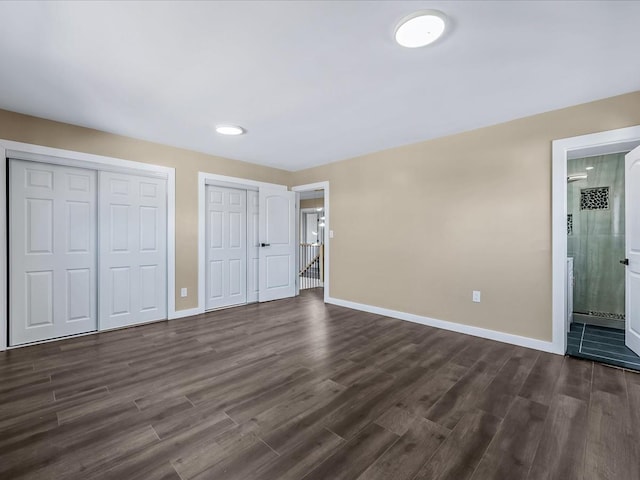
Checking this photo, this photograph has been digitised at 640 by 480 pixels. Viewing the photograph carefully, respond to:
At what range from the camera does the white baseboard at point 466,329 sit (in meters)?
2.93

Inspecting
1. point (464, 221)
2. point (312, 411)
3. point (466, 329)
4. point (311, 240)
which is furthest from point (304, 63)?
point (311, 240)

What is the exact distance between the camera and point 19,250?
117 inches

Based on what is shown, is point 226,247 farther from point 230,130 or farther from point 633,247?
point 633,247

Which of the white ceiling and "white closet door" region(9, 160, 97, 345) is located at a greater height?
the white ceiling

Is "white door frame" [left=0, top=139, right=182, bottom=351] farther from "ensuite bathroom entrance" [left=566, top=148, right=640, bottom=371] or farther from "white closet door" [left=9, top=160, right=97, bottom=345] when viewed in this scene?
"ensuite bathroom entrance" [left=566, top=148, right=640, bottom=371]

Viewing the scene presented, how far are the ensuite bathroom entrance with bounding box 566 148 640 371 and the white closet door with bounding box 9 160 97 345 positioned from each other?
5686 millimetres

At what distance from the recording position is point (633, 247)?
9.08 ft

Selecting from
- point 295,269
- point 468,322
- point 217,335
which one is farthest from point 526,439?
point 295,269

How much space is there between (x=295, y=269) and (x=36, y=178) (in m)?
3.81

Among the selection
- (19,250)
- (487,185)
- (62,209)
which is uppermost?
(487,185)

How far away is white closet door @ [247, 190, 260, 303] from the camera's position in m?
5.00

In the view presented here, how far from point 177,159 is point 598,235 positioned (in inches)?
229

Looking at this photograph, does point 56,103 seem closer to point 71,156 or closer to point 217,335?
point 71,156

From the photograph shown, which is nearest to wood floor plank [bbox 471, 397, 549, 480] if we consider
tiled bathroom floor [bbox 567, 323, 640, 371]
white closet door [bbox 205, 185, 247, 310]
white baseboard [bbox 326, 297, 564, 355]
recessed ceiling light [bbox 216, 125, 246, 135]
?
white baseboard [bbox 326, 297, 564, 355]
